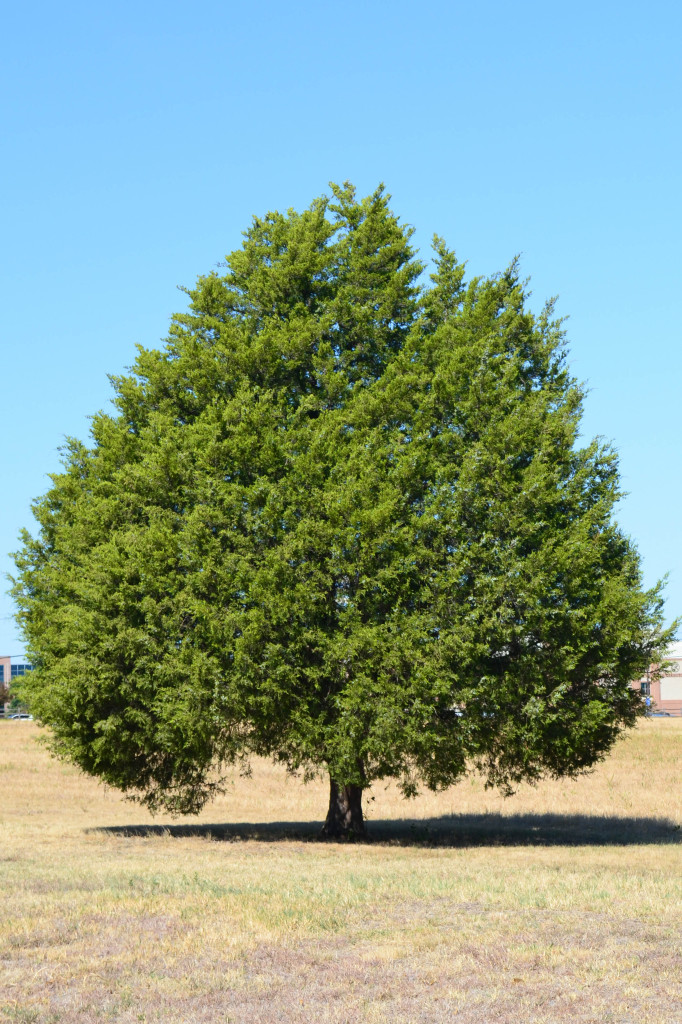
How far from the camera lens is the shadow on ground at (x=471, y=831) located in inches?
1090

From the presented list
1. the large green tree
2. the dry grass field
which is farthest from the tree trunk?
the dry grass field

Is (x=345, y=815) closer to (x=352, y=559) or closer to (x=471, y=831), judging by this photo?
(x=471, y=831)

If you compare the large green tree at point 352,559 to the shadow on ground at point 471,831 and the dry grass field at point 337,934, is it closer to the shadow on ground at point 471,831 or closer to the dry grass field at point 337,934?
the shadow on ground at point 471,831

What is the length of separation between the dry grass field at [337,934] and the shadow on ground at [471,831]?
2.66 metres

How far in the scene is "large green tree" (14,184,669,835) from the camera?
2359 centimetres

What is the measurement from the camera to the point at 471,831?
100ft

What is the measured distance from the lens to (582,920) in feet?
40.3

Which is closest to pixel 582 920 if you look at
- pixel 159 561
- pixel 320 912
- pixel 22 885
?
pixel 320 912

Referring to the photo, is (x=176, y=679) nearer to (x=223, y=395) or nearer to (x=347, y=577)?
(x=347, y=577)

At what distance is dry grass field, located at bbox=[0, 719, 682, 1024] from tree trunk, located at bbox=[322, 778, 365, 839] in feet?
7.79

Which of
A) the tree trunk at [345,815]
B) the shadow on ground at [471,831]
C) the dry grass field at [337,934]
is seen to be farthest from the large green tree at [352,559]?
the dry grass field at [337,934]

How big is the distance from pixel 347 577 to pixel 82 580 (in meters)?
7.29

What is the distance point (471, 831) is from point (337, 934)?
19.6 meters

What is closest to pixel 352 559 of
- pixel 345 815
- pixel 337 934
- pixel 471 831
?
pixel 345 815
